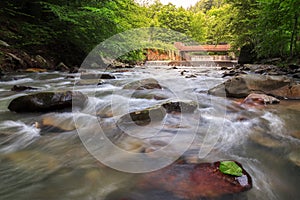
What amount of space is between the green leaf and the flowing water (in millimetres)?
128

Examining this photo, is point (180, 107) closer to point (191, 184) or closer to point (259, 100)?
point (259, 100)

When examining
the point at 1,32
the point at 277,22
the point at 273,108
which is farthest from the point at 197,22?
the point at 273,108

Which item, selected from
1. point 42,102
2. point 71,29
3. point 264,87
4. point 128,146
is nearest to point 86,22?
point 71,29

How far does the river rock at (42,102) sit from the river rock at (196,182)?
7.36 ft

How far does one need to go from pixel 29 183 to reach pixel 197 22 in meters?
48.5

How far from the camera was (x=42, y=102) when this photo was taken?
308 centimetres

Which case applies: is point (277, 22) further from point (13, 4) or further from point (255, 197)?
point (13, 4)

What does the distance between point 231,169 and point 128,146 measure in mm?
1014

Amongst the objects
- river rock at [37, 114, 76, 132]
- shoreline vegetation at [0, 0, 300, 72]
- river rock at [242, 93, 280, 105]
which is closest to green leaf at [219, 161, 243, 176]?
river rock at [37, 114, 76, 132]

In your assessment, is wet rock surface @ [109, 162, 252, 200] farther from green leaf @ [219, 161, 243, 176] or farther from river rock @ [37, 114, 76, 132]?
river rock @ [37, 114, 76, 132]

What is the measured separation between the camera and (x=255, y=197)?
1.26 m

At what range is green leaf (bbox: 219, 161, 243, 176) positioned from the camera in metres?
1.35

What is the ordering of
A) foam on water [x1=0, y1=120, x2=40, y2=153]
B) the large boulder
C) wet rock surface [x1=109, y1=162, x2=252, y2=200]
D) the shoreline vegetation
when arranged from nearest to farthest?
wet rock surface [x1=109, y1=162, x2=252, y2=200] < foam on water [x1=0, y1=120, x2=40, y2=153] < the large boulder < the shoreline vegetation

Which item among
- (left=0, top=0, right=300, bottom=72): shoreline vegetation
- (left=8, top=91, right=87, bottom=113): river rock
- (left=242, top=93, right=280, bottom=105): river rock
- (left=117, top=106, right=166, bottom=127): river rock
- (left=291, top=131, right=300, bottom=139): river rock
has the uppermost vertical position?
(left=0, top=0, right=300, bottom=72): shoreline vegetation
